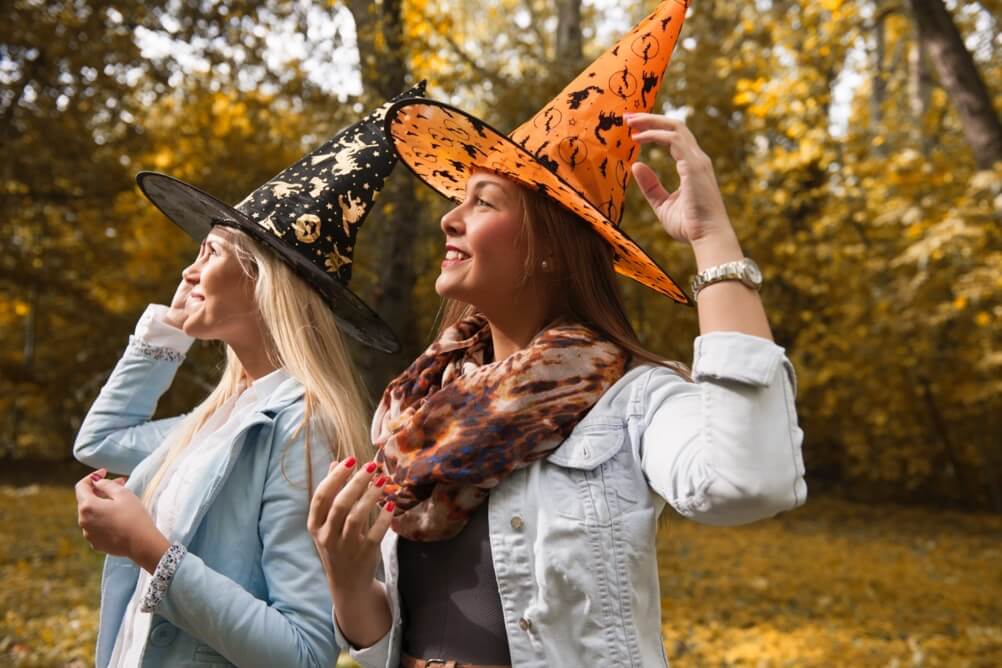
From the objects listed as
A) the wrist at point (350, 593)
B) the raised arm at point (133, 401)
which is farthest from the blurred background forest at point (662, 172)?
the wrist at point (350, 593)

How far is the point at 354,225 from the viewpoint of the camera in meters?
2.32

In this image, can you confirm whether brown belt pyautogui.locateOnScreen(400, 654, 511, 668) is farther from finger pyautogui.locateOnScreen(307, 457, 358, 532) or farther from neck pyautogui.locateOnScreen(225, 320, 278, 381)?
neck pyautogui.locateOnScreen(225, 320, 278, 381)

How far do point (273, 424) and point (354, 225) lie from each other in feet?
1.88

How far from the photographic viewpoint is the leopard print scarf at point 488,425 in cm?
159

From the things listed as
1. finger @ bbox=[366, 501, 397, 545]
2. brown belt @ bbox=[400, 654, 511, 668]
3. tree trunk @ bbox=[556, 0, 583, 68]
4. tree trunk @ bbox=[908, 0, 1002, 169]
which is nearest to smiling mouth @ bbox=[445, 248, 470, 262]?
finger @ bbox=[366, 501, 397, 545]

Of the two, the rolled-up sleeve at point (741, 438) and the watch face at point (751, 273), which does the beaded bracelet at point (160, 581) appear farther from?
the watch face at point (751, 273)

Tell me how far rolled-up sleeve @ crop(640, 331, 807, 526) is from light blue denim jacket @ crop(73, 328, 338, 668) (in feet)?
2.94

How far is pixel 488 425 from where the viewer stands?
1.61m

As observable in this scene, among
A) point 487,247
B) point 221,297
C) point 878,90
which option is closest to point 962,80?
point 487,247

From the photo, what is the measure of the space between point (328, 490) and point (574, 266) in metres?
0.63

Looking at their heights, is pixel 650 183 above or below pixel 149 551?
above

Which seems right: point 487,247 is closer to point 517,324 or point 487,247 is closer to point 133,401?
point 517,324

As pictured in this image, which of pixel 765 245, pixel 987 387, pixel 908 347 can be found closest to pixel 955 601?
pixel 987 387

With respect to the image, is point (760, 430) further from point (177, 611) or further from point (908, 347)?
point (908, 347)
